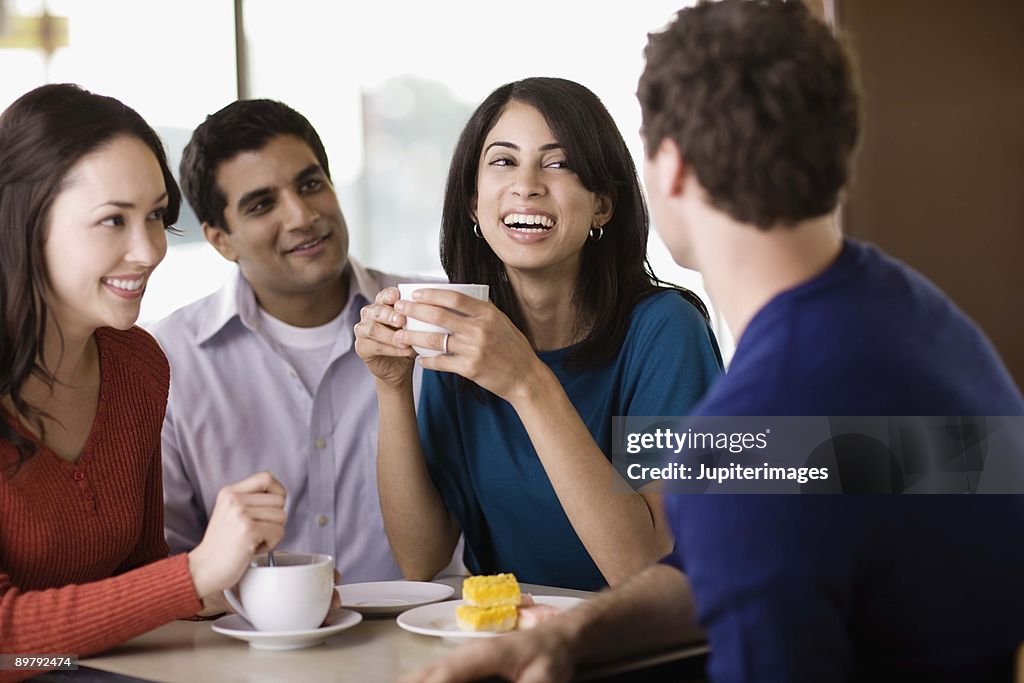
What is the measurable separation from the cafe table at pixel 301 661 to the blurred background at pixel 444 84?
2.06 meters

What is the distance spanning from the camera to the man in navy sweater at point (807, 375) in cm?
89

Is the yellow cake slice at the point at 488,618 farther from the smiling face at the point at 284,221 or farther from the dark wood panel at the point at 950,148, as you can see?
the dark wood panel at the point at 950,148

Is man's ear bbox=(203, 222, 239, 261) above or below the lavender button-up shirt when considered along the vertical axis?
A: above

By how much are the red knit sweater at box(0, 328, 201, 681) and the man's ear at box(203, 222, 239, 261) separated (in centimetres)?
62

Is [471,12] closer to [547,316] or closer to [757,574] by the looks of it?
[547,316]

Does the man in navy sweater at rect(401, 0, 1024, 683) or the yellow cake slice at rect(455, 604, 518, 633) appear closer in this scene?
the man in navy sweater at rect(401, 0, 1024, 683)

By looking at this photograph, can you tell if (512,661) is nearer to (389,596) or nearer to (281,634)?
(281,634)

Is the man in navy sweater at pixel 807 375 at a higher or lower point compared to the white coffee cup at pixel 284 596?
higher

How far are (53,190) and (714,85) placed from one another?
0.97 m

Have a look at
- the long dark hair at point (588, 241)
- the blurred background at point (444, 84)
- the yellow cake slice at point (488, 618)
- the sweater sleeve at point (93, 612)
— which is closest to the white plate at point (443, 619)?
the yellow cake slice at point (488, 618)

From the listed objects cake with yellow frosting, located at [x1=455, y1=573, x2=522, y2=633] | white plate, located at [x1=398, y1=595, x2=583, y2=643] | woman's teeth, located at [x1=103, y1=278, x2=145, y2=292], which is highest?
woman's teeth, located at [x1=103, y1=278, x2=145, y2=292]

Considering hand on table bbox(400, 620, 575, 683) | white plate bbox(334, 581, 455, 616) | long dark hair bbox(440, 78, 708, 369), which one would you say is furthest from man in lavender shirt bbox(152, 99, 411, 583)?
hand on table bbox(400, 620, 575, 683)

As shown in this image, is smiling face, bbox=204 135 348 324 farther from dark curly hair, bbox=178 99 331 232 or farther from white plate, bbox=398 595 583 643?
white plate, bbox=398 595 583 643

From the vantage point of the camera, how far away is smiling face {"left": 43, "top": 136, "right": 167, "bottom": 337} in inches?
61.1
